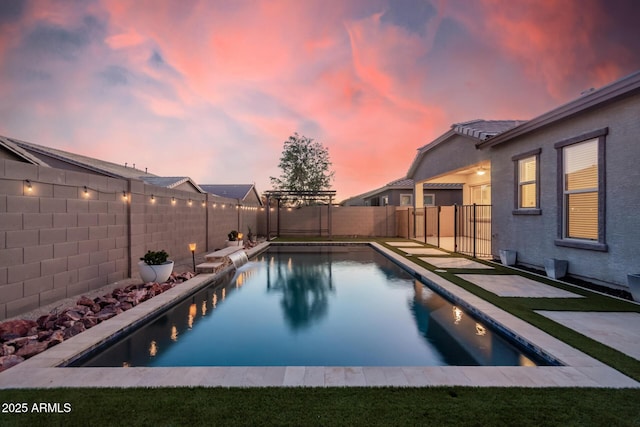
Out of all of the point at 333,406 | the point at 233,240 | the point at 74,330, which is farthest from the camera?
the point at 233,240

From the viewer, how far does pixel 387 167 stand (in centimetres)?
2658

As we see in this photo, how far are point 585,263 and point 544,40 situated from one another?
8.99 m

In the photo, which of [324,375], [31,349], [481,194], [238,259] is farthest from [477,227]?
[31,349]

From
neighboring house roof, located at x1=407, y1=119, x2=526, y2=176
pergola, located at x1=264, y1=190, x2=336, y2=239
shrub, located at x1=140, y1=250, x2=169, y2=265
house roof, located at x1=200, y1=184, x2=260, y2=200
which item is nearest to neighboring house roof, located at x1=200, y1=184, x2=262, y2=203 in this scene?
house roof, located at x1=200, y1=184, x2=260, y2=200

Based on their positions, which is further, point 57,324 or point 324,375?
point 57,324

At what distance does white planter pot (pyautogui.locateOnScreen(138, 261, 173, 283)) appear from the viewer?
21.6 ft

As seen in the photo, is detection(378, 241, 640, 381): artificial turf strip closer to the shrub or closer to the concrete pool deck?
the concrete pool deck

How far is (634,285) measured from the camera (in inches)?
205

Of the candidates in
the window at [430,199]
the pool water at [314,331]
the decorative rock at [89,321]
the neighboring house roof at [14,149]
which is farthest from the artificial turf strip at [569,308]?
the window at [430,199]

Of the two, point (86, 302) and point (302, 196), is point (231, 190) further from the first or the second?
point (86, 302)

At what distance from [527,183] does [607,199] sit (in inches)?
105

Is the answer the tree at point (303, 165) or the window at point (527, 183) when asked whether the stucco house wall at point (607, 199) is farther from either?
the tree at point (303, 165)

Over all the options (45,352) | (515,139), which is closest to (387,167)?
(515,139)

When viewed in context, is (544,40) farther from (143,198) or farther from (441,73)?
(143,198)
